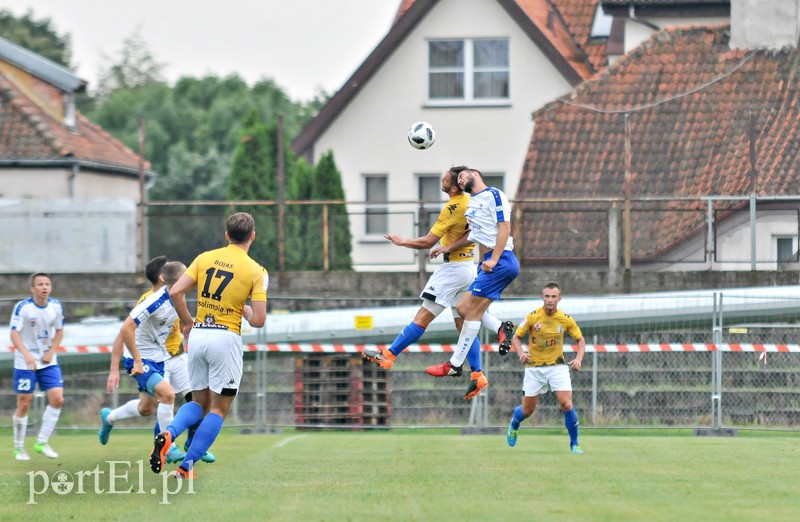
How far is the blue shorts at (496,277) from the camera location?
14164 millimetres

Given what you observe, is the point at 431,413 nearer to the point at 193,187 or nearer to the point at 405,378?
the point at 405,378

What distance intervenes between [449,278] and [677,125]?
70.5 feet

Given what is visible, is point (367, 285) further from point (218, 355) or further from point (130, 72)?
point (130, 72)

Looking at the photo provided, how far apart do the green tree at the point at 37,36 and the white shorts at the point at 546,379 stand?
204ft

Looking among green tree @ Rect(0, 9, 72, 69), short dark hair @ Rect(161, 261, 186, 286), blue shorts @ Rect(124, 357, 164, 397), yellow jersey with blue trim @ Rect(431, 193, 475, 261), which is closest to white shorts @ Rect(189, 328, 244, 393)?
short dark hair @ Rect(161, 261, 186, 286)

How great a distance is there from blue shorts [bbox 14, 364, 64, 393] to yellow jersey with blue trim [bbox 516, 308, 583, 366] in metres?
5.42

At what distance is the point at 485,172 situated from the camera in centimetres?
3841

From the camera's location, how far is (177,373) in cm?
1498

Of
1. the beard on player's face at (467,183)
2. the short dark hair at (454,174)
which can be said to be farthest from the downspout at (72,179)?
the beard on player's face at (467,183)

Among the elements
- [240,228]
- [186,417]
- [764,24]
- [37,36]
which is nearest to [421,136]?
[240,228]

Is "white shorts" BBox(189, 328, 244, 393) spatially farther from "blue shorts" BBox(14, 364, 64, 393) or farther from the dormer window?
the dormer window

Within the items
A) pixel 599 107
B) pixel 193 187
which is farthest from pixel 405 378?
pixel 193 187

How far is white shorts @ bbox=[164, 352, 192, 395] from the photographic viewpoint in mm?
14922

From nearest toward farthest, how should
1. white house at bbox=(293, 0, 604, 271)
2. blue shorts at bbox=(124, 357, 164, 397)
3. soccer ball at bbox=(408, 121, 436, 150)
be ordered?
blue shorts at bbox=(124, 357, 164, 397) → soccer ball at bbox=(408, 121, 436, 150) → white house at bbox=(293, 0, 604, 271)
